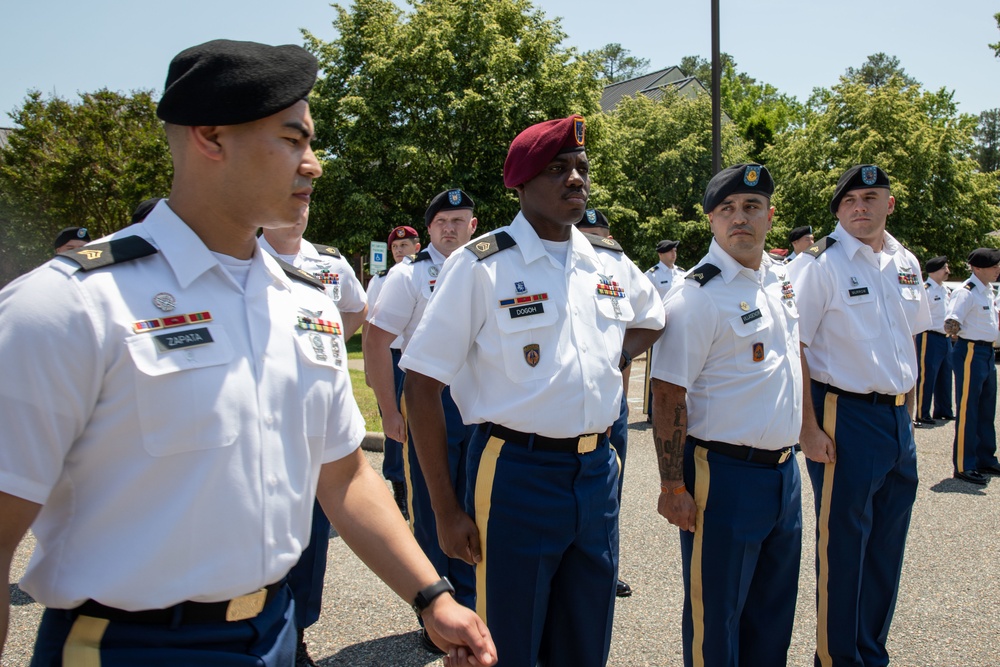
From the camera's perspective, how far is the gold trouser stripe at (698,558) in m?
3.28

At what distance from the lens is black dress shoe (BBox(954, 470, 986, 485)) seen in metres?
7.55

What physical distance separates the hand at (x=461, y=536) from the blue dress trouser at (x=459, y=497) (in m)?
1.50

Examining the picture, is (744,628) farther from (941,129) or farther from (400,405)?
(941,129)

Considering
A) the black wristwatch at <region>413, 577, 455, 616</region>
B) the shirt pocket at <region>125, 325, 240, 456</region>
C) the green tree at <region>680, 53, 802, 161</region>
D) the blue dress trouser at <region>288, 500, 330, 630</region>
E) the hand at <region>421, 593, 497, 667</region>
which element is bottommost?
the blue dress trouser at <region>288, 500, 330, 630</region>

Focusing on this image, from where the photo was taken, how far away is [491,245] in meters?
3.03

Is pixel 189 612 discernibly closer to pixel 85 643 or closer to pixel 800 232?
pixel 85 643

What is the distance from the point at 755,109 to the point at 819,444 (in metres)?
49.9

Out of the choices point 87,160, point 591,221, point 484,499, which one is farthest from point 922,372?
point 87,160

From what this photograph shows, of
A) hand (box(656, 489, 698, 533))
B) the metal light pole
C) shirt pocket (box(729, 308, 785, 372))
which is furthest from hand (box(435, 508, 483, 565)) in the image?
the metal light pole

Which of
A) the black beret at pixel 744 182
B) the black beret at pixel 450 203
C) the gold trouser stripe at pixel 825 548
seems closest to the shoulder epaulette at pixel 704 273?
the black beret at pixel 744 182

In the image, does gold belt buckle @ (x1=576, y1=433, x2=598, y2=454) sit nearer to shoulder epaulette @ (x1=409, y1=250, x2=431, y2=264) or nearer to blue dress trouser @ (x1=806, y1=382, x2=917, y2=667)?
blue dress trouser @ (x1=806, y1=382, x2=917, y2=667)

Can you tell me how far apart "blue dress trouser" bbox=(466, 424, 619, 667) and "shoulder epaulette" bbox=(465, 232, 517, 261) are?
665 mm

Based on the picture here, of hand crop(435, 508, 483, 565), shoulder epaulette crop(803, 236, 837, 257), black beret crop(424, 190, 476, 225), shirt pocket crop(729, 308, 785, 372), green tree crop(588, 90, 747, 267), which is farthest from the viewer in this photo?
green tree crop(588, 90, 747, 267)

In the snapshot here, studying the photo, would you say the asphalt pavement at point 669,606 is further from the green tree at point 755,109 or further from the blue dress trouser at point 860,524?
the green tree at point 755,109
